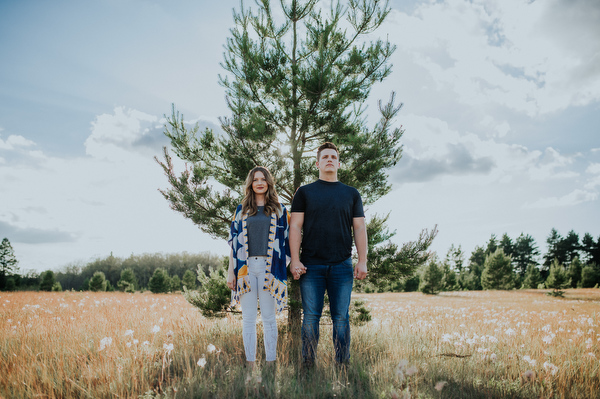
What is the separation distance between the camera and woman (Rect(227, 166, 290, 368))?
3.48 m

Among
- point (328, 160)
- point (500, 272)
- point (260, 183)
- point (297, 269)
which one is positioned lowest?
point (500, 272)

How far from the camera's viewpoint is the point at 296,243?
3486 mm

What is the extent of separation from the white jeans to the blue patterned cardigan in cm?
6

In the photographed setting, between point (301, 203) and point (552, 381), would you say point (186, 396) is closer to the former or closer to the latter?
point (301, 203)

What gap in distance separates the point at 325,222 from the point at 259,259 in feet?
2.77

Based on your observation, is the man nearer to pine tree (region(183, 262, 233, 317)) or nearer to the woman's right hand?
the woman's right hand

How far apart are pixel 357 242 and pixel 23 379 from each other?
3.84 m

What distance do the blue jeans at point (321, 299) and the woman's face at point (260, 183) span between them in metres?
1.02

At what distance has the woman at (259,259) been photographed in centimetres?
348

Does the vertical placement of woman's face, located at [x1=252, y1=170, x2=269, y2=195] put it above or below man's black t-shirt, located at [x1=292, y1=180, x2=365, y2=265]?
above

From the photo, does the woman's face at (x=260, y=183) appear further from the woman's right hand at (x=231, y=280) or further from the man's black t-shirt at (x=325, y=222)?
the woman's right hand at (x=231, y=280)

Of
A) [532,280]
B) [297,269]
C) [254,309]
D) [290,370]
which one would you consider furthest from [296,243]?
[532,280]

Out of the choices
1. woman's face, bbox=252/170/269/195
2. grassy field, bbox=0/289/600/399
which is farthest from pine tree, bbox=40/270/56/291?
woman's face, bbox=252/170/269/195

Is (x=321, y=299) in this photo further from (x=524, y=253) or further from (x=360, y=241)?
(x=524, y=253)
